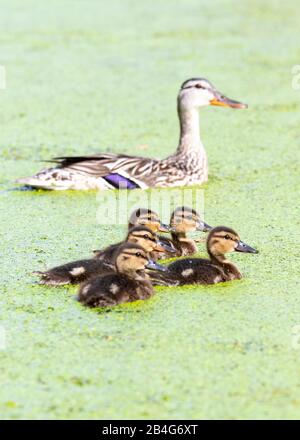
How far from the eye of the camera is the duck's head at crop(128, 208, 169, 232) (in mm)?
4234

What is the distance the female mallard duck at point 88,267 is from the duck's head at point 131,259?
0.11 m

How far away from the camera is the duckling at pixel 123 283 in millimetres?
3441

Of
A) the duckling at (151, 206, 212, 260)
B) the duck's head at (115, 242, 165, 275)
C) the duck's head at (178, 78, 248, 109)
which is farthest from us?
the duck's head at (178, 78, 248, 109)

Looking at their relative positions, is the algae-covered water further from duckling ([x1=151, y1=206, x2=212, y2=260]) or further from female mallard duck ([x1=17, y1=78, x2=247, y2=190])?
duckling ([x1=151, y1=206, x2=212, y2=260])

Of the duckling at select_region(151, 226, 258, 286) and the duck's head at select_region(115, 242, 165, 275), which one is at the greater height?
the duck's head at select_region(115, 242, 165, 275)

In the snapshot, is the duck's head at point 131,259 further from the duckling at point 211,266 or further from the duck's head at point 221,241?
the duck's head at point 221,241

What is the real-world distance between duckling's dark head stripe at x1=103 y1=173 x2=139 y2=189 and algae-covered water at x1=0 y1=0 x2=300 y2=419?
0.39 feet

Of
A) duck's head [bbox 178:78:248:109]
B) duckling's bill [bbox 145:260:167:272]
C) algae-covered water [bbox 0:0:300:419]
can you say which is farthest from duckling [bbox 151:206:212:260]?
duck's head [bbox 178:78:248:109]

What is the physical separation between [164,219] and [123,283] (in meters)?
1.26

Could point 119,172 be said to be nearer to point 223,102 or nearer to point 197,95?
point 197,95

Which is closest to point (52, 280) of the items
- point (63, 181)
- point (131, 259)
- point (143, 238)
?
point (131, 259)

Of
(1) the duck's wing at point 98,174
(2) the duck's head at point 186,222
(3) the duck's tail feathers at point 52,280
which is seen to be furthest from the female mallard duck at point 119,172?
(3) the duck's tail feathers at point 52,280
